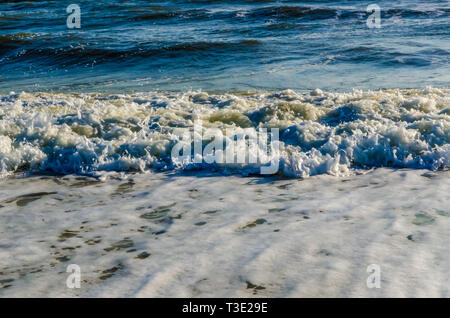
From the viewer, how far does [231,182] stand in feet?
17.3

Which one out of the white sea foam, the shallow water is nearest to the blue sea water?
the white sea foam

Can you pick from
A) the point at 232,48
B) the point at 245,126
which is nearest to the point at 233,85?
the point at 245,126

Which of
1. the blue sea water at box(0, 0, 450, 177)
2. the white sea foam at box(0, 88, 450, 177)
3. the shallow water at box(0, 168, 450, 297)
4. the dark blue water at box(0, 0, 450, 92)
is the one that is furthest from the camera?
the dark blue water at box(0, 0, 450, 92)

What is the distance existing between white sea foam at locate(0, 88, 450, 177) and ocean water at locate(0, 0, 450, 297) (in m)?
0.02

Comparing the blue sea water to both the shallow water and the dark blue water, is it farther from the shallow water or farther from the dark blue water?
the shallow water

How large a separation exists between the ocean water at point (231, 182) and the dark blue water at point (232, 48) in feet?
0.39

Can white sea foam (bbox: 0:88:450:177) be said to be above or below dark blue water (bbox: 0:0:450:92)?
below

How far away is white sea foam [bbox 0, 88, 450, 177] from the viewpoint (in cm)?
571

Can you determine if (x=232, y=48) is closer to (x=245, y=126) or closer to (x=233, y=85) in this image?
(x=233, y=85)

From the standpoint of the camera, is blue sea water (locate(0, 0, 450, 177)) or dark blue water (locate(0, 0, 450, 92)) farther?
dark blue water (locate(0, 0, 450, 92))

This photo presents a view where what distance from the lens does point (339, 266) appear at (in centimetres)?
334

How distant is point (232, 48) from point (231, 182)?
31.2 feet

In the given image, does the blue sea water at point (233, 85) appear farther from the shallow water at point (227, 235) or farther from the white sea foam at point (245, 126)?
the shallow water at point (227, 235)
